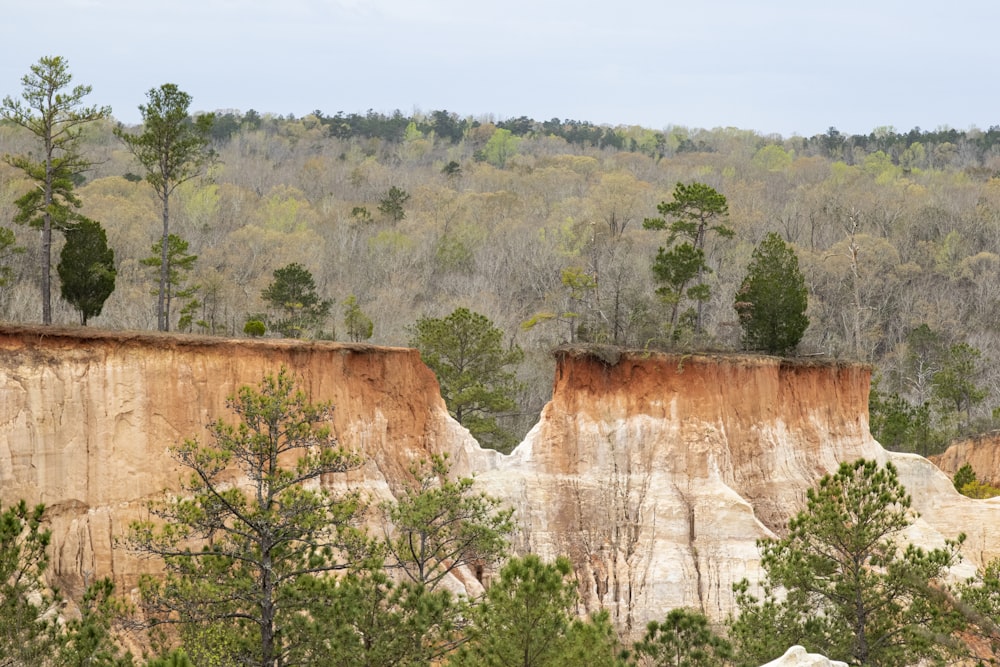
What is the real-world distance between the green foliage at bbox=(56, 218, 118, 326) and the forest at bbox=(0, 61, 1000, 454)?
3.39 meters

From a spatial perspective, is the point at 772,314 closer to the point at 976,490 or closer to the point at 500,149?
the point at 976,490

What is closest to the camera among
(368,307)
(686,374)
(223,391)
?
(223,391)

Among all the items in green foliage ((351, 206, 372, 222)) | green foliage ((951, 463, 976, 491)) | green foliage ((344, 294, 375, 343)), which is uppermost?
green foliage ((351, 206, 372, 222))

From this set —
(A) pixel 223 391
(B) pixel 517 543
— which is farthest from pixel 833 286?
(A) pixel 223 391

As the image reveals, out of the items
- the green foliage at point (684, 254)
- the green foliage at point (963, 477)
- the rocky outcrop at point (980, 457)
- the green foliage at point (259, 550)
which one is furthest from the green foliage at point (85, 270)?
the rocky outcrop at point (980, 457)

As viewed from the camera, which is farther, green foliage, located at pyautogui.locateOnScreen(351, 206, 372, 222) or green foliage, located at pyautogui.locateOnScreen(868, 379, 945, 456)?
green foliage, located at pyautogui.locateOnScreen(351, 206, 372, 222)

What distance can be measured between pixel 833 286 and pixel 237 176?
5962 cm

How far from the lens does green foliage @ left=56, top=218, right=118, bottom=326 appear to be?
37031 millimetres

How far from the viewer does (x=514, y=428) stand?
6134 cm

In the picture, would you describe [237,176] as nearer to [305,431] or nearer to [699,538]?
[699,538]

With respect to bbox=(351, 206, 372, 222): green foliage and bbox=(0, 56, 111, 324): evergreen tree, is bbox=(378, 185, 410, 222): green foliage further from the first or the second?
bbox=(0, 56, 111, 324): evergreen tree

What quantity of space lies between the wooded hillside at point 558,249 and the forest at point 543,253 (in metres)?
0.23

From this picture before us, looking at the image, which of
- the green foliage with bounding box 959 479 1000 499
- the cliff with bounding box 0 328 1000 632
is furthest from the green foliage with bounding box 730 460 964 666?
the green foliage with bounding box 959 479 1000 499

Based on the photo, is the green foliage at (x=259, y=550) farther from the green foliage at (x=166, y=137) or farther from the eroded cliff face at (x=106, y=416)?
the green foliage at (x=166, y=137)
